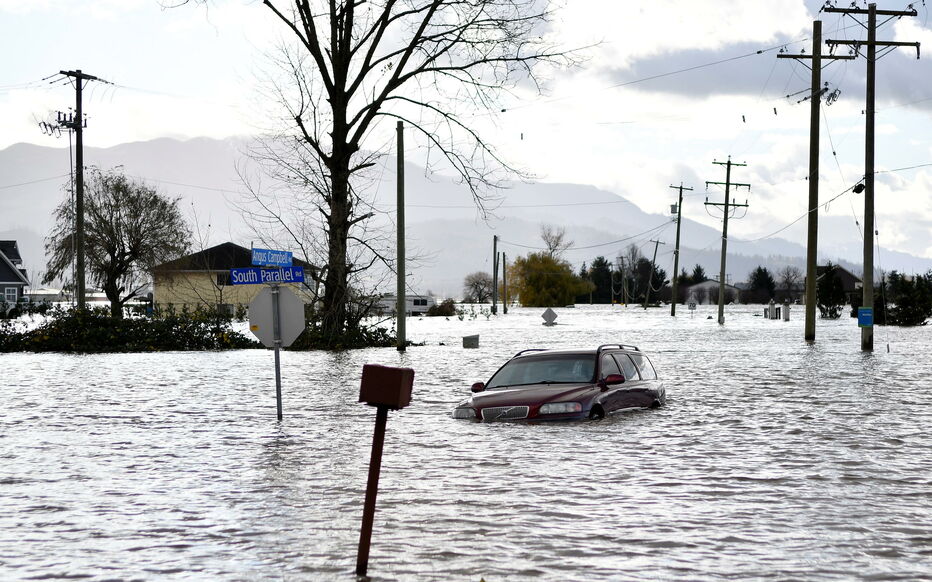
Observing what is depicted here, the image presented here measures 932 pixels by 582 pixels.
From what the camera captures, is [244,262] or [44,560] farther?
[244,262]

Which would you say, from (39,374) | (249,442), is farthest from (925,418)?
(39,374)

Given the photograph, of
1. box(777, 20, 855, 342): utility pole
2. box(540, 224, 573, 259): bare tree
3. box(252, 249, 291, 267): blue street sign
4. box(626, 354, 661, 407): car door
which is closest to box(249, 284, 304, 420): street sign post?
box(252, 249, 291, 267): blue street sign

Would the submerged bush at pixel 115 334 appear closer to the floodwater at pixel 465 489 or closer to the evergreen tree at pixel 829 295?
the floodwater at pixel 465 489

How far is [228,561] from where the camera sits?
7.67 metres

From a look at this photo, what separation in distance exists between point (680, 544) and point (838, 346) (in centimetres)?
3789

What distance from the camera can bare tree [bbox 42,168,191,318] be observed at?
70.6 meters

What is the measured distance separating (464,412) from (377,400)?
31.7 feet

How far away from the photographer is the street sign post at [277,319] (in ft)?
56.6

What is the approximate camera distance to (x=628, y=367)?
18.4 metres

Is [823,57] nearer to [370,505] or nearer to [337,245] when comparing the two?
[337,245]

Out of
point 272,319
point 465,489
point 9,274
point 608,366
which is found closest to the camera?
point 465,489

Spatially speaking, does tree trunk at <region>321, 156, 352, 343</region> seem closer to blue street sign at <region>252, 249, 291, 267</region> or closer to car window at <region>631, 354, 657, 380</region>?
car window at <region>631, 354, 657, 380</region>

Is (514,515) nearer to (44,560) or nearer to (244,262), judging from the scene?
(44,560)

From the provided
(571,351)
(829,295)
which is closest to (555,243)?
(829,295)
